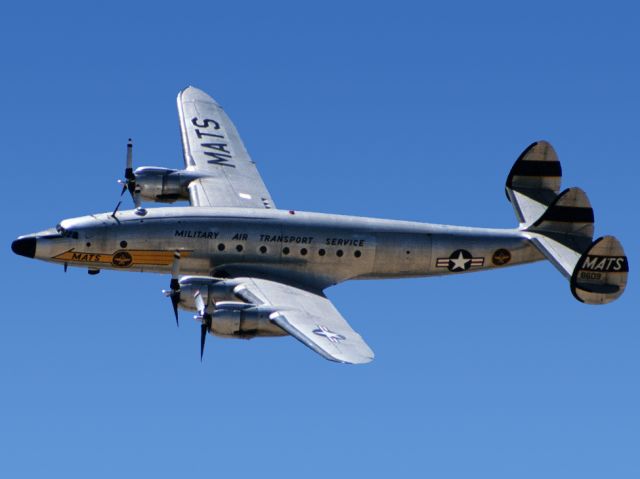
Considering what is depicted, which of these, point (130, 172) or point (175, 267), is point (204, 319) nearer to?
point (175, 267)

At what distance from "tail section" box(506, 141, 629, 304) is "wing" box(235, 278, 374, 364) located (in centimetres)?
901

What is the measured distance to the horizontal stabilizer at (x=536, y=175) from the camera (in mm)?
62844

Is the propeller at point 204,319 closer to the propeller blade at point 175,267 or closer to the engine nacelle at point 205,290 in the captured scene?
the engine nacelle at point 205,290

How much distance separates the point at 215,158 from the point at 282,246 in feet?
24.2

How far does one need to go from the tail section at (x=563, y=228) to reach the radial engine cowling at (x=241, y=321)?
11.4 meters

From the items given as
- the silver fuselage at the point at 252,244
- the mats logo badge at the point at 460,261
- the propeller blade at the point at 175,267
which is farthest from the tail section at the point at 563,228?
the propeller blade at the point at 175,267

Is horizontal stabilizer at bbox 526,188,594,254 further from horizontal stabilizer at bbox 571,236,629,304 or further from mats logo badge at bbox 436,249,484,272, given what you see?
horizontal stabilizer at bbox 571,236,629,304

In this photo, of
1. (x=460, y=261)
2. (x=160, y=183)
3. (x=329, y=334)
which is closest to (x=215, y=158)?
(x=160, y=183)

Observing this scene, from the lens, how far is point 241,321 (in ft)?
172

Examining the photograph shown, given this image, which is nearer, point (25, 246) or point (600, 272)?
point (600, 272)

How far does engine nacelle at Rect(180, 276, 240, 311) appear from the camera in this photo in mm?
53656

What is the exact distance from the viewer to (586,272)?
56750mm

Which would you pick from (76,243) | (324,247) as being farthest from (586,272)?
(76,243)

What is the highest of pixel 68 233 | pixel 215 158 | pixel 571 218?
pixel 215 158
